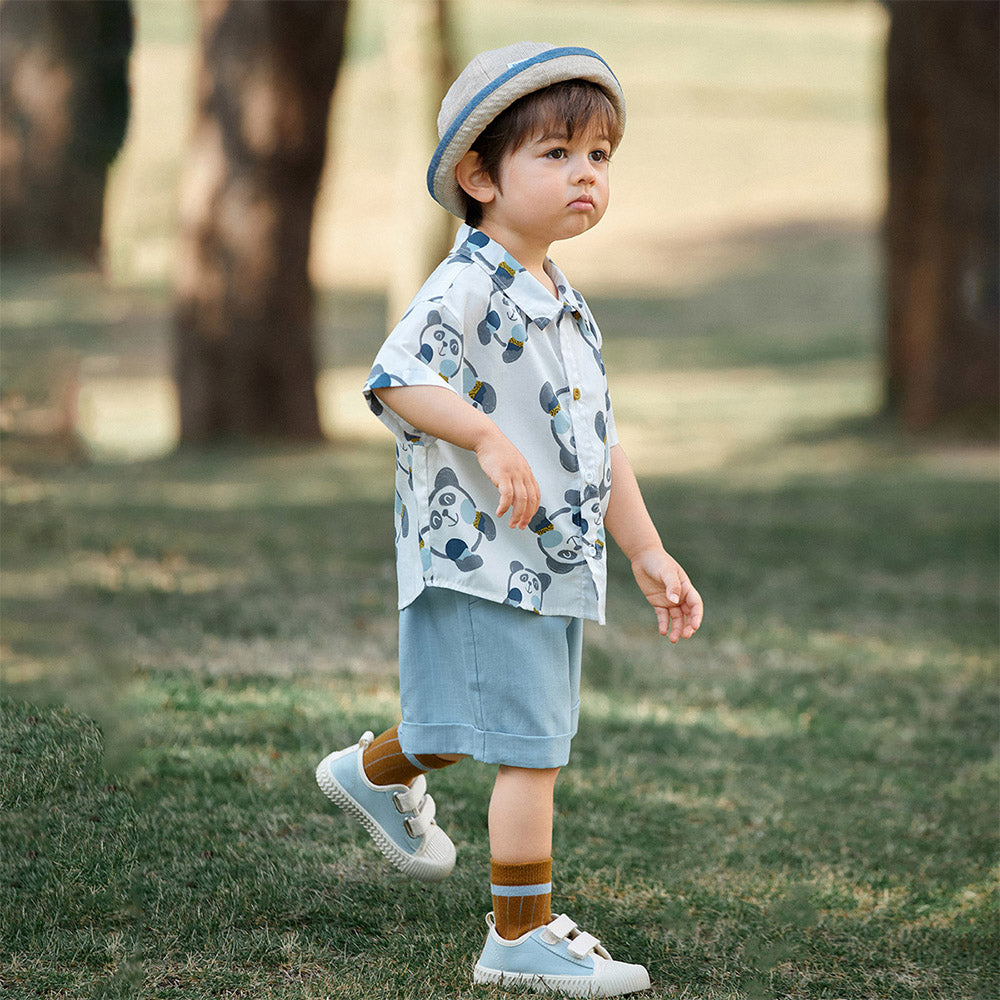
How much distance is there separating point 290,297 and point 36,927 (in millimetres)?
7837

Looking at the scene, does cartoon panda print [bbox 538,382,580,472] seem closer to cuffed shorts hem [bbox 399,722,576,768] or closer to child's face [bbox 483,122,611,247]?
child's face [bbox 483,122,611,247]

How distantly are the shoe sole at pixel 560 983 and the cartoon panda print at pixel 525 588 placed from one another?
2.04 feet

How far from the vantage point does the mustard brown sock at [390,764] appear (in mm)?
2807

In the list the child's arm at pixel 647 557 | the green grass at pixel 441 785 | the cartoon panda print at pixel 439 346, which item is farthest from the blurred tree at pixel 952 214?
the cartoon panda print at pixel 439 346

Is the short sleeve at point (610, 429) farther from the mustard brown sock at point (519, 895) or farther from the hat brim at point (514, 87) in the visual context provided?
the mustard brown sock at point (519, 895)

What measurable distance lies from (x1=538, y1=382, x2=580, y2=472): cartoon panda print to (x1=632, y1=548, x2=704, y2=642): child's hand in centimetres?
27

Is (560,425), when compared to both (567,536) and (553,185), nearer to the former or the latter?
(567,536)

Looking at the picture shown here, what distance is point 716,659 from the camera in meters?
5.14

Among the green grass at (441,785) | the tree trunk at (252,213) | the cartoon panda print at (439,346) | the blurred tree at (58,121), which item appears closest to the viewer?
the cartoon panda print at (439,346)

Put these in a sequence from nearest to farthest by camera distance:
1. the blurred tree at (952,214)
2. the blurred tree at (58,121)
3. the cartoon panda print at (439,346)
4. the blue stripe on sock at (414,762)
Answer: the cartoon panda print at (439,346) < the blue stripe on sock at (414,762) < the blurred tree at (58,121) < the blurred tree at (952,214)

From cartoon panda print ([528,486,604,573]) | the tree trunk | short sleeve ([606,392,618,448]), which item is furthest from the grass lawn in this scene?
short sleeve ([606,392,618,448])

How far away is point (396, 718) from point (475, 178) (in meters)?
1.87

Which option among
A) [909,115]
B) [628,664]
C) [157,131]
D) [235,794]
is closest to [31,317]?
[628,664]

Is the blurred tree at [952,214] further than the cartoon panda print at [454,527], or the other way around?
the blurred tree at [952,214]
